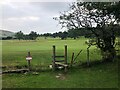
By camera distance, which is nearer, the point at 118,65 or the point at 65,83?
the point at 65,83

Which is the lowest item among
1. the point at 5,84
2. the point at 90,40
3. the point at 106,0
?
the point at 5,84

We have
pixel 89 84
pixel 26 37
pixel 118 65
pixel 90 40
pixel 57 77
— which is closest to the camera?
pixel 89 84

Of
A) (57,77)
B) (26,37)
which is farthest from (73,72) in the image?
Result: (26,37)

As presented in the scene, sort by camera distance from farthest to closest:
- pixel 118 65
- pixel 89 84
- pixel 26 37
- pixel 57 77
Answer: pixel 26 37 → pixel 118 65 → pixel 57 77 → pixel 89 84

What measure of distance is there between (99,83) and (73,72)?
13.9ft

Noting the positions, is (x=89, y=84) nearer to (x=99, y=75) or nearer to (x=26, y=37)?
(x=99, y=75)

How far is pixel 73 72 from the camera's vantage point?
62.3 feet

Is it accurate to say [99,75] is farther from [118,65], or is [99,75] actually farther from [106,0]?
[106,0]

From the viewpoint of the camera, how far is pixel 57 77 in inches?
671

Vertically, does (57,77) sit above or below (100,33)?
below

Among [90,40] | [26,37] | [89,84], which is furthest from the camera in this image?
[26,37]

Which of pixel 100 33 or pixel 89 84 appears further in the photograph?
pixel 100 33

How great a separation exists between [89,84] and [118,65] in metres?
6.57

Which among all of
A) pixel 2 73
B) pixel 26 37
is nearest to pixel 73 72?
pixel 2 73
